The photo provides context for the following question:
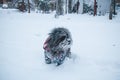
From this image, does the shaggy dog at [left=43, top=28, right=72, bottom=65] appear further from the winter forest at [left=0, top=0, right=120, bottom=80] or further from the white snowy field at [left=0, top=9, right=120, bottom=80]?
the white snowy field at [left=0, top=9, right=120, bottom=80]

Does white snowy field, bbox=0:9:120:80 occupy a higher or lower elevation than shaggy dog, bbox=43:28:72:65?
lower

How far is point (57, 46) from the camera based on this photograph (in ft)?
20.5

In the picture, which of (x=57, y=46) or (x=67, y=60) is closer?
(x=57, y=46)

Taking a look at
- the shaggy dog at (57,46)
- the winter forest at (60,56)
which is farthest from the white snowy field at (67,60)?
the shaggy dog at (57,46)

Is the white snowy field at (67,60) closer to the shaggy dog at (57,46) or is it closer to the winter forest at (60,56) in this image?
the winter forest at (60,56)

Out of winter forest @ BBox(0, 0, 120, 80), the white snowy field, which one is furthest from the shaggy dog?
the white snowy field

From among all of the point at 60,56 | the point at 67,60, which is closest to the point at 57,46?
the point at 60,56

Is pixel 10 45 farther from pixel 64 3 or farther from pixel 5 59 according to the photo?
pixel 64 3

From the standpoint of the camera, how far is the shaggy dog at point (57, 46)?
6.13 meters

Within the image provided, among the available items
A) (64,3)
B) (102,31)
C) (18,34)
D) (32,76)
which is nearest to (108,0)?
(64,3)

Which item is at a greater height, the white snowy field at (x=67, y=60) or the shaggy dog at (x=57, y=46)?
the shaggy dog at (x=57, y=46)

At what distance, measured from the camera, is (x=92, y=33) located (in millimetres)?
10508

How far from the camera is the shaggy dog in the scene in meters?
6.13

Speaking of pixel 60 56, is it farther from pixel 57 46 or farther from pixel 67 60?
pixel 67 60
